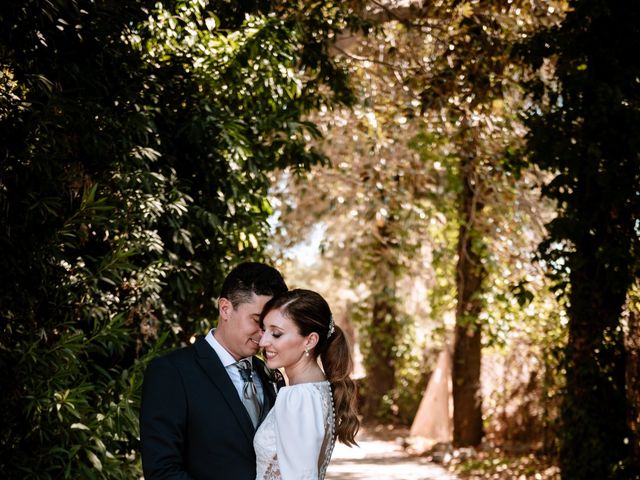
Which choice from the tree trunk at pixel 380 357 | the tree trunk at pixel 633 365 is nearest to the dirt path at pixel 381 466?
the tree trunk at pixel 633 365

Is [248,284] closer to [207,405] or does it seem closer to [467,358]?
[207,405]

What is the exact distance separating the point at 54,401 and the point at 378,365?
19.0 metres

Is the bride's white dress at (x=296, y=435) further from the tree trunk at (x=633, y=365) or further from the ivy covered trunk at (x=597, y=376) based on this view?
the tree trunk at (x=633, y=365)

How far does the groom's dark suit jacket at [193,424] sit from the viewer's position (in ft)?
11.3

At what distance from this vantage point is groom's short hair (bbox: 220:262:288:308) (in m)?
3.87

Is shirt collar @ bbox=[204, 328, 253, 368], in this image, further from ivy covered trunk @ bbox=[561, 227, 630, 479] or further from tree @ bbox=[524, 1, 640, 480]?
ivy covered trunk @ bbox=[561, 227, 630, 479]

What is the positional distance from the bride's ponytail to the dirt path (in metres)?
9.28

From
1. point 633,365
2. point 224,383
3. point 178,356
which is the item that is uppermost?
point 178,356

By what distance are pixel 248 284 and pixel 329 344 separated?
1.46 feet

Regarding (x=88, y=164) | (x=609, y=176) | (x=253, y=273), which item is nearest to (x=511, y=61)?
(x=609, y=176)

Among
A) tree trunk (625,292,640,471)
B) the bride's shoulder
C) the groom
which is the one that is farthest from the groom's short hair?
tree trunk (625,292,640,471)

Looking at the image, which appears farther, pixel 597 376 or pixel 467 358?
pixel 467 358

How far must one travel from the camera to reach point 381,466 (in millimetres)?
15648

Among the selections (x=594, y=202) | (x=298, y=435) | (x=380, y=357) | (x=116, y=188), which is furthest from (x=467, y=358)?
(x=298, y=435)
